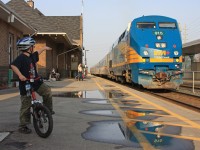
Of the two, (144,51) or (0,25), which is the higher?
(0,25)

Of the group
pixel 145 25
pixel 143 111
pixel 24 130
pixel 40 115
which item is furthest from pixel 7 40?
pixel 40 115

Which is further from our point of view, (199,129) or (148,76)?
(148,76)

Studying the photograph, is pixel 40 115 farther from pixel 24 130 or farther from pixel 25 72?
pixel 25 72

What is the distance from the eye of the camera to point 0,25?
2053 centimetres

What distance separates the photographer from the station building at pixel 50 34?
32.4 m

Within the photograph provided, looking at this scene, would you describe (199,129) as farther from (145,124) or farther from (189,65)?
(189,65)

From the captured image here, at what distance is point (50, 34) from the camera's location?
110ft

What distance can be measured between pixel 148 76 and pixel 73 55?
119 feet

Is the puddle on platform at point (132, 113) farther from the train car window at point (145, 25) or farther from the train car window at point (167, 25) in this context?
the train car window at point (167, 25)

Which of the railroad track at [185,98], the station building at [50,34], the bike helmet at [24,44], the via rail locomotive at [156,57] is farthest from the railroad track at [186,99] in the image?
the station building at [50,34]

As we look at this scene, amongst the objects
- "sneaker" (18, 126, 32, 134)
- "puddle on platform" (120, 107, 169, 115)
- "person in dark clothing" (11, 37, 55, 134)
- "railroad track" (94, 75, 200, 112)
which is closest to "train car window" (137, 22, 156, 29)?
"railroad track" (94, 75, 200, 112)

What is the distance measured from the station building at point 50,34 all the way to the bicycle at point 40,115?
451 inches

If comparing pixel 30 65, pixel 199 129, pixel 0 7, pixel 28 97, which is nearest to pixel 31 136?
pixel 28 97

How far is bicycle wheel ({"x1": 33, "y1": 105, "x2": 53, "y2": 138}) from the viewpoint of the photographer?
6.59 m
